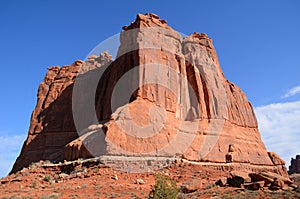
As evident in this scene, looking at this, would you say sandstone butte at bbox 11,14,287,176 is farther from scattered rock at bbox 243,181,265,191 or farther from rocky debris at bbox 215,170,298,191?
scattered rock at bbox 243,181,265,191

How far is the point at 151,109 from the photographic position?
36844 millimetres

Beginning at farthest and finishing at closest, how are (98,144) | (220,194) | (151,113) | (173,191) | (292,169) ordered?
(292,169), (151,113), (98,144), (220,194), (173,191)

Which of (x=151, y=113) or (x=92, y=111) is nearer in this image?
(x=151, y=113)

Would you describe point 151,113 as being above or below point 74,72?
below

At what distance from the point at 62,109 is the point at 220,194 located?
43.4 m

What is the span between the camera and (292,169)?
9238cm

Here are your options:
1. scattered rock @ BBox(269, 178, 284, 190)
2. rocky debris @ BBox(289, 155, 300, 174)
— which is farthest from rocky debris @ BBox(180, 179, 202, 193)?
rocky debris @ BBox(289, 155, 300, 174)

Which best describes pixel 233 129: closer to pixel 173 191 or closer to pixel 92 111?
pixel 92 111

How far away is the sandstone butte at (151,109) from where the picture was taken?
3428 cm

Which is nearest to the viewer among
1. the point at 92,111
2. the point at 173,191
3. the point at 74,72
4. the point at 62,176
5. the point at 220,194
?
the point at 173,191

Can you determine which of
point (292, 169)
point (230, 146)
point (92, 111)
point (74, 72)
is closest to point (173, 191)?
point (230, 146)

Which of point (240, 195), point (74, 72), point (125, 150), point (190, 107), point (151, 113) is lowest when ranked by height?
point (240, 195)

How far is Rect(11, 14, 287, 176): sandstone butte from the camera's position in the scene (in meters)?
34.3

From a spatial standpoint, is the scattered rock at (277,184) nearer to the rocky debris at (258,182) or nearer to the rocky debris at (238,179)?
the rocky debris at (258,182)
